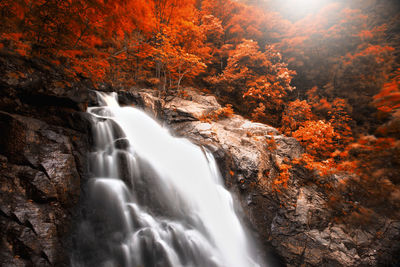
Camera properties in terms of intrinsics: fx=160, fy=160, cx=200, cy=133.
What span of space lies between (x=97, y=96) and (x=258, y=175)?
847cm

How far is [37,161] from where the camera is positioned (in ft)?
12.0

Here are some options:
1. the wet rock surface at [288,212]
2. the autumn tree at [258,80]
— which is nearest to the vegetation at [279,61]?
the autumn tree at [258,80]

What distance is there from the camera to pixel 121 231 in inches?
155

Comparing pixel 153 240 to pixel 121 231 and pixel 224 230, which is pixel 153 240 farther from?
pixel 224 230

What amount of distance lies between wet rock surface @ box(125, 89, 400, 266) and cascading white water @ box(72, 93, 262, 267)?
0.85 m

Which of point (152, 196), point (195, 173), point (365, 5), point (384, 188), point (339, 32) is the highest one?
point (365, 5)

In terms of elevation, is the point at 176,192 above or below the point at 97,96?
below

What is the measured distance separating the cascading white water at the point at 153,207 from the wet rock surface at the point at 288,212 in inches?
33.3

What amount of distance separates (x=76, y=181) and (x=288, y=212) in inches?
285

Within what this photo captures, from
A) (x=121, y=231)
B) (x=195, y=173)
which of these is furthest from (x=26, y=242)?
(x=195, y=173)

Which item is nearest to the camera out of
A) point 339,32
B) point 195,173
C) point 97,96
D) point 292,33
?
point 195,173

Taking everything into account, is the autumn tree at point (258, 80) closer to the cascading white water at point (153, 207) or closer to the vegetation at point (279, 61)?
the vegetation at point (279, 61)

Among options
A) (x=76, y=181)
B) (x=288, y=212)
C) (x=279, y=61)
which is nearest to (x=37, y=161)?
(x=76, y=181)

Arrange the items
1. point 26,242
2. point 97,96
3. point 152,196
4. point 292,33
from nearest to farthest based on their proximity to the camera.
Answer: point 26,242
point 152,196
point 97,96
point 292,33
